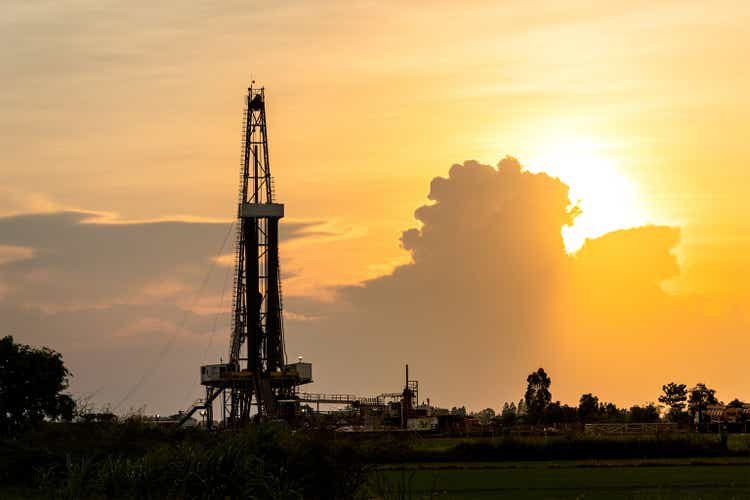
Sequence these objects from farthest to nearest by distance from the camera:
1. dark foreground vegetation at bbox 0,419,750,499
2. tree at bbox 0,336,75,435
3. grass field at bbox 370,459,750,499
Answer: tree at bbox 0,336,75,435 < grass field at bbox 370,459,750,499 < dark foreground vegetation at bbox 0,419,750,499

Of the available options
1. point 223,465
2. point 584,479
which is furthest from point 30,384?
point 223,465

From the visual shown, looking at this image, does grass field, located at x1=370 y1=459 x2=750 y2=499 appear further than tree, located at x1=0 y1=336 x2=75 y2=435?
No

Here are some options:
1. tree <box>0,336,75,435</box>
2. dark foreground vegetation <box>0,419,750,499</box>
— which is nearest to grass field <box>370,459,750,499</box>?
dark foreground vegetation <box>0,419,750,499</box>

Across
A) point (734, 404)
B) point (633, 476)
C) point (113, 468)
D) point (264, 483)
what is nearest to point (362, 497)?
point (264, 483)

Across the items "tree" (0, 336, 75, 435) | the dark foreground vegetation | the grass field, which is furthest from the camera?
"tree" (0, 336, 75, 435)

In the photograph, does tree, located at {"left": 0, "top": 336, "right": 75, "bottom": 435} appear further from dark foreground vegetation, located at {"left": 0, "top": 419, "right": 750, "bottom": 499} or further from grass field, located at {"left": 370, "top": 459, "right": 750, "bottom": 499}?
dark foreground vegetation, located at {"left": 0, "top": 419, "right": 750, "bottom": 499}

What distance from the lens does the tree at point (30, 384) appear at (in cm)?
9200

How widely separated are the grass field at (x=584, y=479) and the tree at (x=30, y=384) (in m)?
26.4

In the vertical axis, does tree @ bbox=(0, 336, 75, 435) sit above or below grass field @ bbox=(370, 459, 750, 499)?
above

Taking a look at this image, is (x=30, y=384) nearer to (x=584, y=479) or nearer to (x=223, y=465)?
(x=584, y=479)

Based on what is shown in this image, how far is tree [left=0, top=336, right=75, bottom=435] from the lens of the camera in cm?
9200

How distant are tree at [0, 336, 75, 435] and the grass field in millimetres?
26396

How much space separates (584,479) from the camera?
68.9 meters

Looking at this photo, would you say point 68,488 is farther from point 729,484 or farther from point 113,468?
point 729,484
